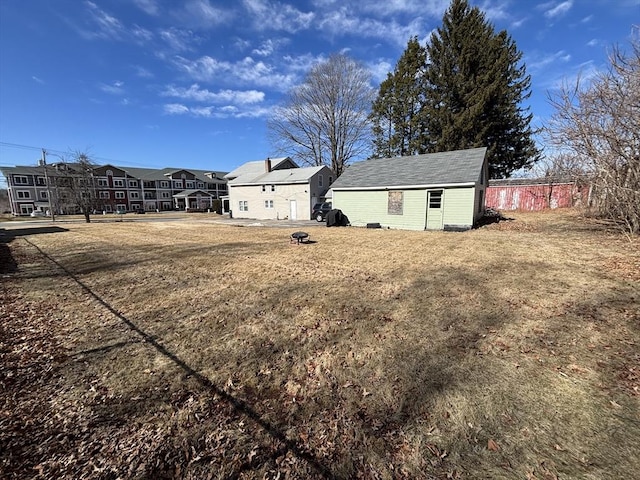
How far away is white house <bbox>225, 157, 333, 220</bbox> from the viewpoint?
2789cm

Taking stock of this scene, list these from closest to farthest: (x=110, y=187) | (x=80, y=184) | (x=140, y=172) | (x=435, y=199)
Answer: (x=435, y=199) → (x=80, y=184) → (x=110, y=187) → (x=140, y=172)

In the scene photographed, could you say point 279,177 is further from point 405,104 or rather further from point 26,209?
point 26,209

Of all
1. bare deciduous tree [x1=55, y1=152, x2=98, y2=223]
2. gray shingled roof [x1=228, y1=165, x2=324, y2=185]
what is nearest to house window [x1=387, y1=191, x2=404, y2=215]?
gray shingled roof [x1=228, y1=165, x2=324, y2=185]

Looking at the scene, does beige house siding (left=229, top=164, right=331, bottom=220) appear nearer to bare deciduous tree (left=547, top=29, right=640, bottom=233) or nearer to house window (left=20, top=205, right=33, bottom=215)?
bare deciduous tree (left=547, top=29, right=640, bottom=233)

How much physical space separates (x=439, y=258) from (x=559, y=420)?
21.6 feet

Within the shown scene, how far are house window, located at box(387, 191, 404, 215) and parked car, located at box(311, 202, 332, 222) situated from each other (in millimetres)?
7863

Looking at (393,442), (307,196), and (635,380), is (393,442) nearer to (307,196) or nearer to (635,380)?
(635,380)

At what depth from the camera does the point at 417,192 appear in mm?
16938

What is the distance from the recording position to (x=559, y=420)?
8.71ft

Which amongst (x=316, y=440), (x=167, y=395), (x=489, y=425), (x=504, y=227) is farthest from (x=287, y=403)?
(x=504, y=227)

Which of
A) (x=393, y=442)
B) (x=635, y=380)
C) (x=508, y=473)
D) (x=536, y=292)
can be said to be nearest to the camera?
(x=508, y=473)

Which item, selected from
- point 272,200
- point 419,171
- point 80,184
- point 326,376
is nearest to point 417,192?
point 419,171

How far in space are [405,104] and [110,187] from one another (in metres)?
55.2

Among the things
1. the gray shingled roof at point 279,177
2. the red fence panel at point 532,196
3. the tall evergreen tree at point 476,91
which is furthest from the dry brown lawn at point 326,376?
the tall evergreen tree at point 476,91
